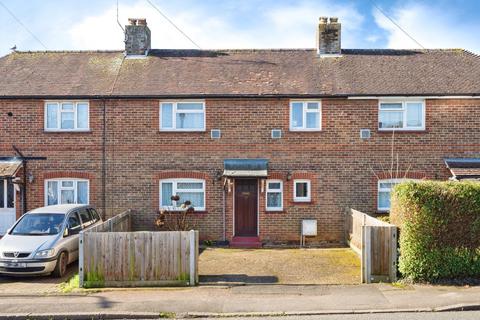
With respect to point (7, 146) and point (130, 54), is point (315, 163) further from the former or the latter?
point (7, 146)

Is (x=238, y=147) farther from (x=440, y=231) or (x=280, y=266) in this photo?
(x=440, y=231)

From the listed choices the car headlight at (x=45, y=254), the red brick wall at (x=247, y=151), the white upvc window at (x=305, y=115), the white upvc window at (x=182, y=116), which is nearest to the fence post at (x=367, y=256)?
the red brick wall at (x=247, y=151)

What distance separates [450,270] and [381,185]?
18.8ft

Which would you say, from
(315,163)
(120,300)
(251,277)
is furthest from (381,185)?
(120,300)

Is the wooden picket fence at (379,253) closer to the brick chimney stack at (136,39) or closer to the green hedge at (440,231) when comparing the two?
the green hedge at (440,231)

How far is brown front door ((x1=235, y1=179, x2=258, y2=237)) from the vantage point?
51.8ft

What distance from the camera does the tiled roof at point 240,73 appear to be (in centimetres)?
1587

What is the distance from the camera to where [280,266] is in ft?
39.6

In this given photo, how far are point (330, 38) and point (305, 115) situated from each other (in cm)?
449

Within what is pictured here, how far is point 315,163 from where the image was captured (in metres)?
15.7

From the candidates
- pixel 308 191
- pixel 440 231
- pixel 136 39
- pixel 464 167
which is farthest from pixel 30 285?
pixel 464 167

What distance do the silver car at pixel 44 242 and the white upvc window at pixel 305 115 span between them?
25.2 feet

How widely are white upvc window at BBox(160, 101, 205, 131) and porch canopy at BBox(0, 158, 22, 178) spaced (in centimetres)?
513

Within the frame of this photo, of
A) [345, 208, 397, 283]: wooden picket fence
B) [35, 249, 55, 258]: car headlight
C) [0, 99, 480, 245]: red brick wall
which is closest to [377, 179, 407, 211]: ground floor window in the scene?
[0, 99, 480, 245]: red brick wall
